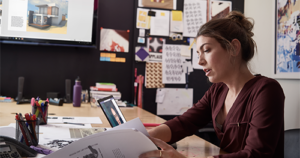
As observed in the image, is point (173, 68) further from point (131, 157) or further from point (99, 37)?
point (131, 157)

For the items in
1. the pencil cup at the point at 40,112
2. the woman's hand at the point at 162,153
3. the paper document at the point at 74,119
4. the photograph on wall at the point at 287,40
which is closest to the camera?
the woman's hand at the point at 162,153

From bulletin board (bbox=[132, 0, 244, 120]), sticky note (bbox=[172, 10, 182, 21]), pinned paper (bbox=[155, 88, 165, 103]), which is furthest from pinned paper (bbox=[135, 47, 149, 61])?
sticky note (bbox=[172, 10, 182, 21])

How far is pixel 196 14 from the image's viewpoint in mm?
2506

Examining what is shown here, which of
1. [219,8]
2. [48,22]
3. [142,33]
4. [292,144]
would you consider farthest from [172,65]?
[292,144]

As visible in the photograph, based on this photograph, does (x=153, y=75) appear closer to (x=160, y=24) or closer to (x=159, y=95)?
(x=159, y=95)

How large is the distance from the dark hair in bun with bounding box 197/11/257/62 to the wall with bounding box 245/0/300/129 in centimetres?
100

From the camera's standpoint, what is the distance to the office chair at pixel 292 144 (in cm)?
104

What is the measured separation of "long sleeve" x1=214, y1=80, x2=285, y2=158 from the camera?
78cm

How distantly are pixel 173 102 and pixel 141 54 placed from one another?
59 cm

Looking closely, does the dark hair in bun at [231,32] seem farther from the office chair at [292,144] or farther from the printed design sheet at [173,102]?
the printed design sheet at [173,102]

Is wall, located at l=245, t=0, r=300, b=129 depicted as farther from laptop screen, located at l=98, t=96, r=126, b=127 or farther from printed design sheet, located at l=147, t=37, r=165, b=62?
laptop screen, located at l=98, t=96, r=126, b=127

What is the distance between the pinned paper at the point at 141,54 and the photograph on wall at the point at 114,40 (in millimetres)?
107

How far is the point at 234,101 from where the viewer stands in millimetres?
1039

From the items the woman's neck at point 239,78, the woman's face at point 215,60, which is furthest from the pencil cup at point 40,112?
the woman's neck at point 239,78
